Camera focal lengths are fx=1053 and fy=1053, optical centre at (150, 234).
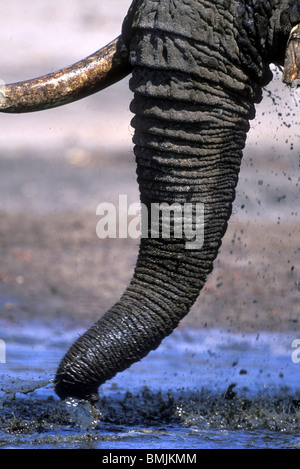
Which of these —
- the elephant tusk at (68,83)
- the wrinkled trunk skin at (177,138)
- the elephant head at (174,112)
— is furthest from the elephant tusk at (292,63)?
the elephant tusk at (68,83)

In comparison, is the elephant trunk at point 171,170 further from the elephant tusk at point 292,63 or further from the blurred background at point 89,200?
the blurred background at point 89,200

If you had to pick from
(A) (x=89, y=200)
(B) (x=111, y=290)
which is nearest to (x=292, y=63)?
(B) (x=111, y=290)

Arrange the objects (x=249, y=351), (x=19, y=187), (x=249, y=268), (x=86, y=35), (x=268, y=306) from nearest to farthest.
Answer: (x=249, y=351) < (x=268, y=306) < (x=249, y=268) < (x=19, y=187) < (x=86, y=35)

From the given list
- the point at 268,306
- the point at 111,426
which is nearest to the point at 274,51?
the point at 111,426

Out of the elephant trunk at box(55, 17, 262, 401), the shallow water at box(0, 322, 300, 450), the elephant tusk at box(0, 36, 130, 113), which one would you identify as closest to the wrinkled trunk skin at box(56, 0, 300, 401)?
the elephant trunk at box(55, 17, 262, 401)

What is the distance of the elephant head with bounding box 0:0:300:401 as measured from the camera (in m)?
3.89

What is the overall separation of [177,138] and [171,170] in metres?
0.12

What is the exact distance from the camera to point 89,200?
11414mm

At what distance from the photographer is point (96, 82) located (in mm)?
4215

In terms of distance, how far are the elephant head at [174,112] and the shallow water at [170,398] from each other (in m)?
0.35

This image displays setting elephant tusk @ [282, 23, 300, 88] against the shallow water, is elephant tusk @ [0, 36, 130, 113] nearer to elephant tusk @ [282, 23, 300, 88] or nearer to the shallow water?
elephant tusk @ [282, 23, 300, 88]

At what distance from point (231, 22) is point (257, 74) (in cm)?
24

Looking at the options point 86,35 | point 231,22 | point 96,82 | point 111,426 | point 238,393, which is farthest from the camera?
point 86,35

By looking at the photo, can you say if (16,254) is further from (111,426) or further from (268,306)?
(111,426)
